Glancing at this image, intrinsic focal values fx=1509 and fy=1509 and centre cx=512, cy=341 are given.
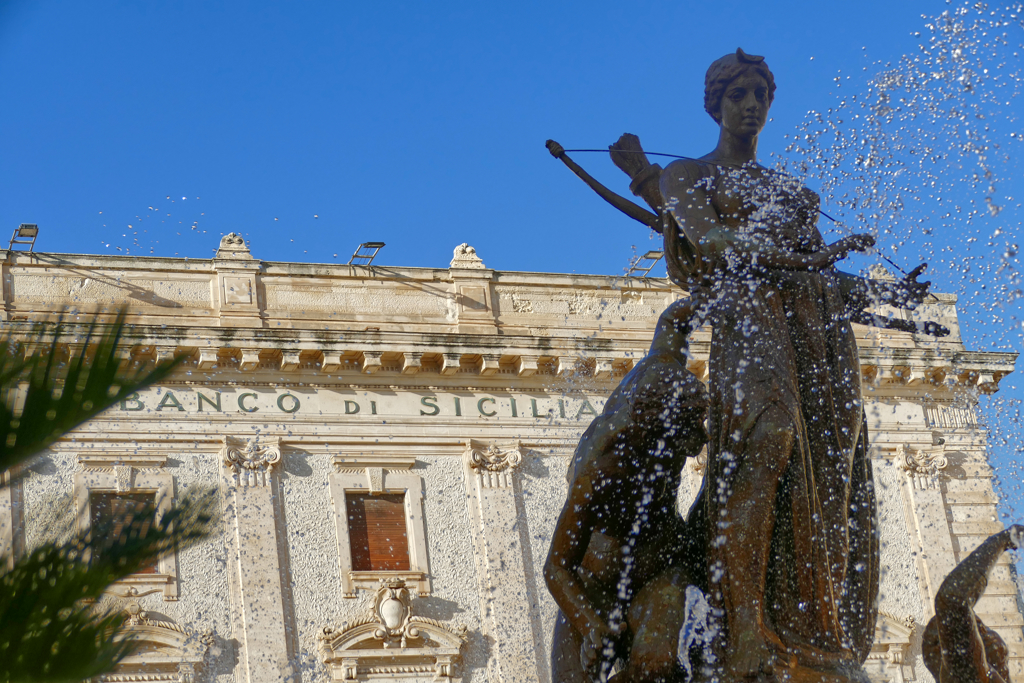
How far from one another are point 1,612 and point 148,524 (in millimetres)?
602

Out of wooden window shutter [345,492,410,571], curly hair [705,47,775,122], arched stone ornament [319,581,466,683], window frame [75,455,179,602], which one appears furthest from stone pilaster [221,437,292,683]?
curly hair [705,47,775,122]

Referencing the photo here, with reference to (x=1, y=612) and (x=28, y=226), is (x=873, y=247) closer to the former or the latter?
(x=1, y=612)

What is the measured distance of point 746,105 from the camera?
5.74 meters

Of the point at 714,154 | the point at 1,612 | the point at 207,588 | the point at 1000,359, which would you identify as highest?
the point at 1000,359

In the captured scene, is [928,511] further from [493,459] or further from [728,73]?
[728,73]

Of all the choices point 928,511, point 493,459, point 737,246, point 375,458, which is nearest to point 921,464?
point 928,511

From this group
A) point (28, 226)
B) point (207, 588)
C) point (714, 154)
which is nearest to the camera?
point (714, 154)

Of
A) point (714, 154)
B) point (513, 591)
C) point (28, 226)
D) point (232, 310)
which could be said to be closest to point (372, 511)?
point (513, 591)

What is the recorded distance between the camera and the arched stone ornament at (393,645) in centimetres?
1895

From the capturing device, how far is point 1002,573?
21953 millimetres

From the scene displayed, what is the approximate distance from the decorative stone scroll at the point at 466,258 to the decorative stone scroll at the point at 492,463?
2967mm

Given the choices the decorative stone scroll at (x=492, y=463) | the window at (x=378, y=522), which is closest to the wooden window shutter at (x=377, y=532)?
the window at (x=378, y=522)

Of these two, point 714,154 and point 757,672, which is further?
point 714,154

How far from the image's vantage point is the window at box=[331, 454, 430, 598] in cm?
1956
